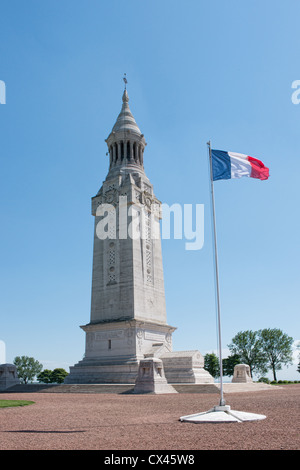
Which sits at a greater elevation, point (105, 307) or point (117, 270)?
point (117, 270)

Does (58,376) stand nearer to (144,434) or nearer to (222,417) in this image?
(222,417)

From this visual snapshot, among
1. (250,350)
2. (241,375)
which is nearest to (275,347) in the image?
(250,350)

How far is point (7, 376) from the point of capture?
41.2 meters

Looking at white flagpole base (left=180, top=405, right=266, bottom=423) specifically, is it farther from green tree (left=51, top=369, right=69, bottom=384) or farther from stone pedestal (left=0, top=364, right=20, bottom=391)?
green tree (left=51, top=369, right=69, bottom=384)

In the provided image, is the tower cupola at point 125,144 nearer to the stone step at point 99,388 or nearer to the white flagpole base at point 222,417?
the stone step at point 99,388

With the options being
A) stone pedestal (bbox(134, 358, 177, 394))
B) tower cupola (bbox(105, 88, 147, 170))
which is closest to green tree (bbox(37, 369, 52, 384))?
tower cupola (bbox(105, 88, 147, 170))

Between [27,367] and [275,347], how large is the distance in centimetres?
4398

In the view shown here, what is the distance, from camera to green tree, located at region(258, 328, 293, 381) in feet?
215

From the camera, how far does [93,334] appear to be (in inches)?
1730

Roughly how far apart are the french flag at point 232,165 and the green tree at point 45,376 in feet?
222

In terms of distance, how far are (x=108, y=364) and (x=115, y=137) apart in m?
28.5

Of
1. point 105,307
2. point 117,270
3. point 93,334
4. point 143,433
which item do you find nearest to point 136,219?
point 117,270

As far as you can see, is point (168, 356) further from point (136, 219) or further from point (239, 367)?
point (136, 219)

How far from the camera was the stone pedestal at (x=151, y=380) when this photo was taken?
29062 mm
